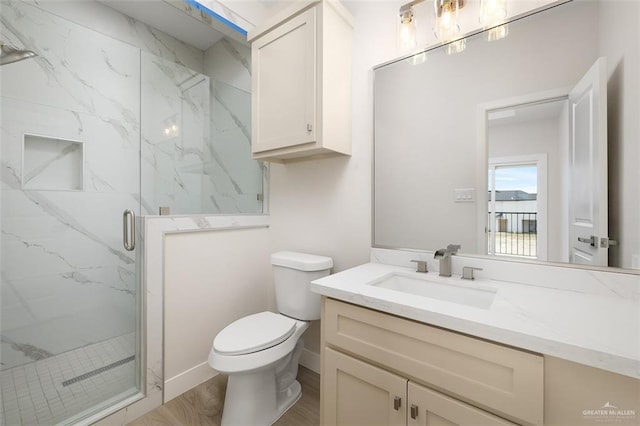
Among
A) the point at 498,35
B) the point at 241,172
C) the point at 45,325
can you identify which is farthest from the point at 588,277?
the point at 45,325

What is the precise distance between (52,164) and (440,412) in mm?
2187

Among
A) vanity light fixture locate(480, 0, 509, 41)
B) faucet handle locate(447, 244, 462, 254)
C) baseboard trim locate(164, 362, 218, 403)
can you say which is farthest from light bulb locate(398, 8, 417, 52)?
baseboard trim locate(164, 362, 218, 403)

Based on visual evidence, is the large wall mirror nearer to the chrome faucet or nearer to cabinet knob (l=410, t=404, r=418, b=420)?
the chrome faucet

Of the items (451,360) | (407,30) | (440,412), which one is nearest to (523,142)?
(407,30)

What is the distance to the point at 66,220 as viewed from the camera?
61.5 inches

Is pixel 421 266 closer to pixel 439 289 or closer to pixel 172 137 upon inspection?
pixel 439 289

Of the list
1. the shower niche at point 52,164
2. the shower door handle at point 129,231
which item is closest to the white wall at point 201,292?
the shower door handle at point 129,231

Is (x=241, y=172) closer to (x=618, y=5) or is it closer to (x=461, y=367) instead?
(x=461, y=367)

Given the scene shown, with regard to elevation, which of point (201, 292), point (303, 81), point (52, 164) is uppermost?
point (303, 81)

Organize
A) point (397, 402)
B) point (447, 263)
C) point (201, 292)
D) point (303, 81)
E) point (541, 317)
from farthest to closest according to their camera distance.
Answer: point (201, 292) → point (303, 81) → point (447, 263) → point (397, 402) → point (541, 317)

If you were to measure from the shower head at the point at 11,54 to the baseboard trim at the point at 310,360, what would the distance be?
2.35m

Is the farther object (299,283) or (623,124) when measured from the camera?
(299,283)

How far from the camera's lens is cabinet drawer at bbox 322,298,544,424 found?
2.31 feet

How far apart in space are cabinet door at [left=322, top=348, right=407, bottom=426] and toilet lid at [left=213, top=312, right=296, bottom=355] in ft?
1.17
